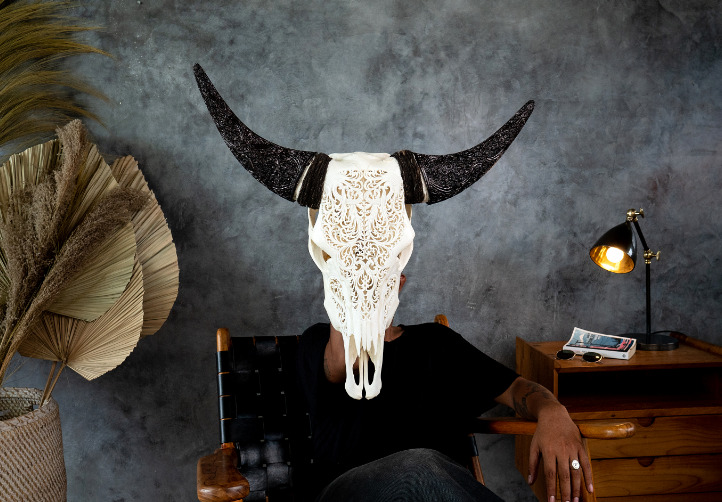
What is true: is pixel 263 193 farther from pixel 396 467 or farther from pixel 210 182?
pixel 396 467

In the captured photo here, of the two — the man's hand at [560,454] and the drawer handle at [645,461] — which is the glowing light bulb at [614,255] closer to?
the drawer handle at [645,461]

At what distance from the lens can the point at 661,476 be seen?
86.9 inches

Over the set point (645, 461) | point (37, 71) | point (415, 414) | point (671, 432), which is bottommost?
point (645, 461)

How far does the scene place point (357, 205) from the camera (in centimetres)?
136

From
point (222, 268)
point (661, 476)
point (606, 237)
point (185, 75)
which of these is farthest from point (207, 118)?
point (661, 476)

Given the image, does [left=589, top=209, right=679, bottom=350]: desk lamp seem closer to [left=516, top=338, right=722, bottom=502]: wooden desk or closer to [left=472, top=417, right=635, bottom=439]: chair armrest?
[left=516, top=338, right=722, bottom=502]: wooden desk

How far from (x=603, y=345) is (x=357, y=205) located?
4.74 ft

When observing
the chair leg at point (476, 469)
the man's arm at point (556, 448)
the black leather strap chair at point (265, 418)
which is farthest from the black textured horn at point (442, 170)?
the chair leg at point (476, 469)

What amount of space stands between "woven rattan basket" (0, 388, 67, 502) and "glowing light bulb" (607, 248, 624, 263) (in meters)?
2.10

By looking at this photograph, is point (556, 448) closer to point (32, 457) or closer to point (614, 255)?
point (614, 255)

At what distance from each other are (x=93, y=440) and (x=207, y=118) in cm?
142

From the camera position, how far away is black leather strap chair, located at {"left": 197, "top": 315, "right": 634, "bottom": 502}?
1944 millimetres

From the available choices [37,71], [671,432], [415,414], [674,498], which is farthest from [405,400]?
[37,71]

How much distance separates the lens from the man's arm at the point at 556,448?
5.03ft
